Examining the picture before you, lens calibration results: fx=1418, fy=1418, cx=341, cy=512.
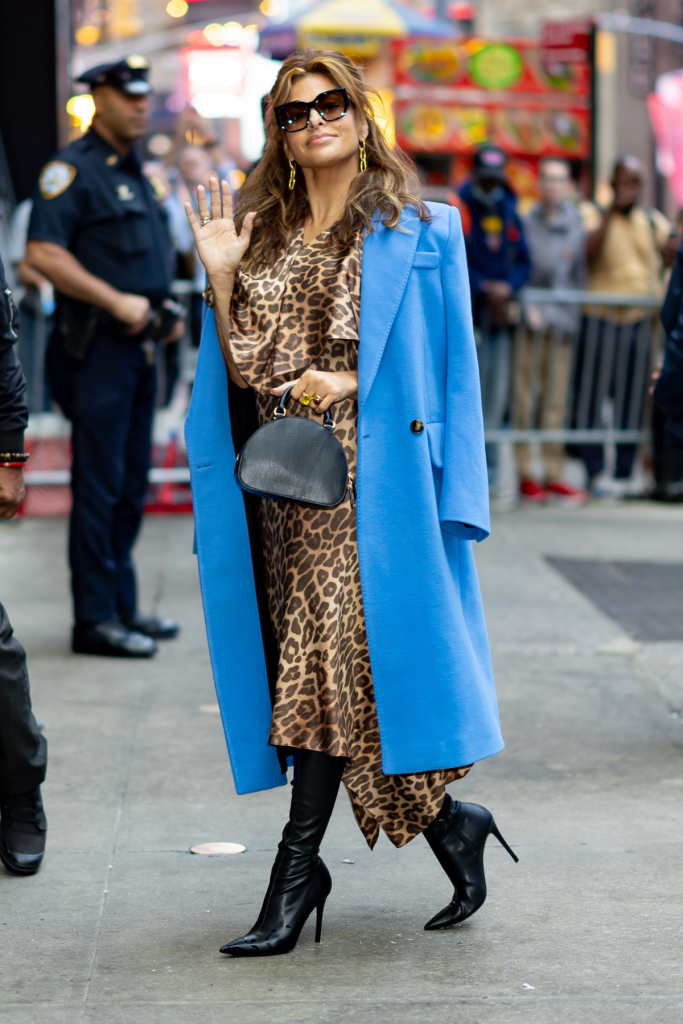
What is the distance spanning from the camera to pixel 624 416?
433 inches

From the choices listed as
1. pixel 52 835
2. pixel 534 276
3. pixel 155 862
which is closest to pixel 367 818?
pixel 155 862

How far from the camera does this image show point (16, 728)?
3684mm

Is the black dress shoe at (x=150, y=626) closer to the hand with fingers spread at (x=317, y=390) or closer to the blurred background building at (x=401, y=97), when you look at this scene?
the blurred background building at (x=401, y=97)

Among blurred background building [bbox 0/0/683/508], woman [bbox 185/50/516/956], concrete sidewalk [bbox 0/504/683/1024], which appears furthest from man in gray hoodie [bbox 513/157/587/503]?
woman [bbox 185/50/516/956]

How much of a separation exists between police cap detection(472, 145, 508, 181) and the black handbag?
7.33 meters

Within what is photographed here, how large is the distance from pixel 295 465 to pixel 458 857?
3.34 feet

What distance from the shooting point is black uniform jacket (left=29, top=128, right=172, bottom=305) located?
5.90m

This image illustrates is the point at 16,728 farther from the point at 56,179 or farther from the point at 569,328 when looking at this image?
the point at 569,328

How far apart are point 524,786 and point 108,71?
3452 millimetres

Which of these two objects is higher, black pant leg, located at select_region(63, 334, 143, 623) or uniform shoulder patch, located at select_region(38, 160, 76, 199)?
uniform shoulder patch, located at select_region(38, 160, 76, 199)

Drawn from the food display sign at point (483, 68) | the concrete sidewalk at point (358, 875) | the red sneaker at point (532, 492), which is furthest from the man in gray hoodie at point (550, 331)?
the food display sign at point (483, 68)

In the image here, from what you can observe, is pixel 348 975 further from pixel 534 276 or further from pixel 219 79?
pixel 219 79

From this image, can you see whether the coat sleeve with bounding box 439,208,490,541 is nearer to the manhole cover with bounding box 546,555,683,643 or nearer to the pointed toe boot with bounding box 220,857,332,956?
the pointed toe boot with bounding box 220,857,332,956

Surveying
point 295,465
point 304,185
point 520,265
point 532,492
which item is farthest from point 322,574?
point 532,492
